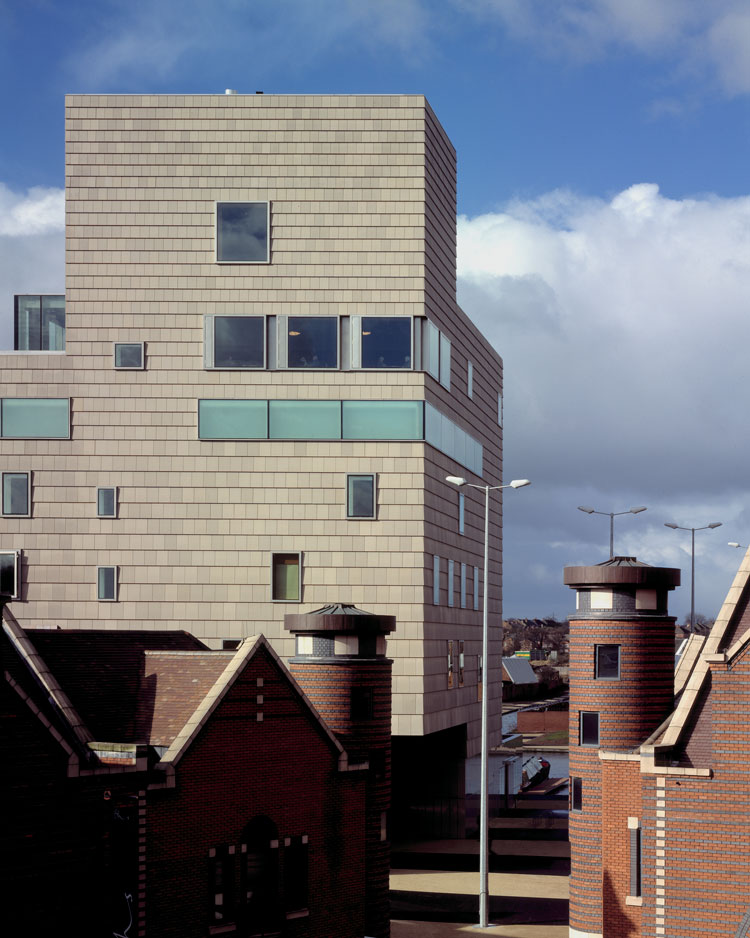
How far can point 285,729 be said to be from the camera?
3606cm

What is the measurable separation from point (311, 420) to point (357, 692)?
723 inches

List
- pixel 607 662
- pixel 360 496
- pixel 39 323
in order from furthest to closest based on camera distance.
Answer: pixel 39 323, pixel 360 496, pixel 607 662

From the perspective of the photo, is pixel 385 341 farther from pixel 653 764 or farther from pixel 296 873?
pixel 653 764

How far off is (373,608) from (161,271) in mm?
17755

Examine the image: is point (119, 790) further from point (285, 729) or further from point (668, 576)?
point (668, 576)

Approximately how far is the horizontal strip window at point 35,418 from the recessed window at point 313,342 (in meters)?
10.4

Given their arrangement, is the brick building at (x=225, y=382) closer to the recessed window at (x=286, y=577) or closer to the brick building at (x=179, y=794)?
the recessed window at (x=286, y=577)

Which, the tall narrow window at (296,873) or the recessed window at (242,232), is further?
the recessed window at (242,232)

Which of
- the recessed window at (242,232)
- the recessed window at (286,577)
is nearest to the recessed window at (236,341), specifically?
the recessed window at (242,232)

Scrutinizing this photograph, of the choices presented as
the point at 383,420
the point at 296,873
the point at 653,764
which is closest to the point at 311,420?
the point at 383,420

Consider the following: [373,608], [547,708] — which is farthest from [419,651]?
[547,708]

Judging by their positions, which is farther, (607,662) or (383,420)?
(383,420)

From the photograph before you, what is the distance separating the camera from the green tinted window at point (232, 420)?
55531mm

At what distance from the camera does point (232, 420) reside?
55.6 m
